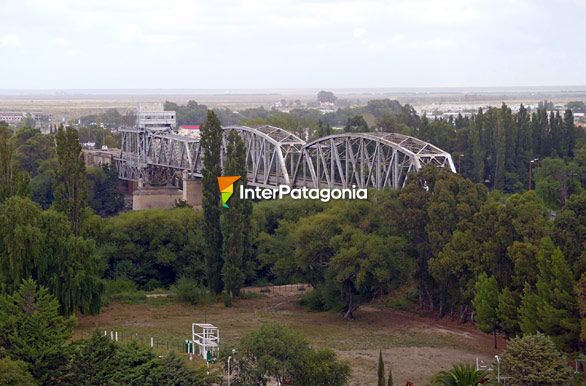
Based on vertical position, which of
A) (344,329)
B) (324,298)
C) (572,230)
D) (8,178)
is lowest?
(344,329)

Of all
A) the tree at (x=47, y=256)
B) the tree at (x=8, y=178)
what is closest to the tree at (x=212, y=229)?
the tree at (x=47, y=256)

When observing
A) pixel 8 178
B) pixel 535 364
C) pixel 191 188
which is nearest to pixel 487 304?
pixel 535 364

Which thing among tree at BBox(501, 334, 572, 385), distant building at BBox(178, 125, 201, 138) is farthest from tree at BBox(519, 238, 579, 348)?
distant building at BBox(178, 125, 201, 138)

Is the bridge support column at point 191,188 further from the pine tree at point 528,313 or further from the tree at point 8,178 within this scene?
the pine tree at point 528,313

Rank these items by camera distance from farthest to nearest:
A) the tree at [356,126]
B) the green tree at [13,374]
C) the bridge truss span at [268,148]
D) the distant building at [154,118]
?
the distant building at [154,118] < the tree at [356,126] < the bridge truss span at [268,148] < the green tree at [13,374]

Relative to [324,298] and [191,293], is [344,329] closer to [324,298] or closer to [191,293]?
[324,298]

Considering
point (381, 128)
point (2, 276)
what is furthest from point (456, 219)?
point (381, 128)

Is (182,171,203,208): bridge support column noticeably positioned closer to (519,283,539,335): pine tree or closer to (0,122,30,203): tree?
(0,122,30,203): tree
